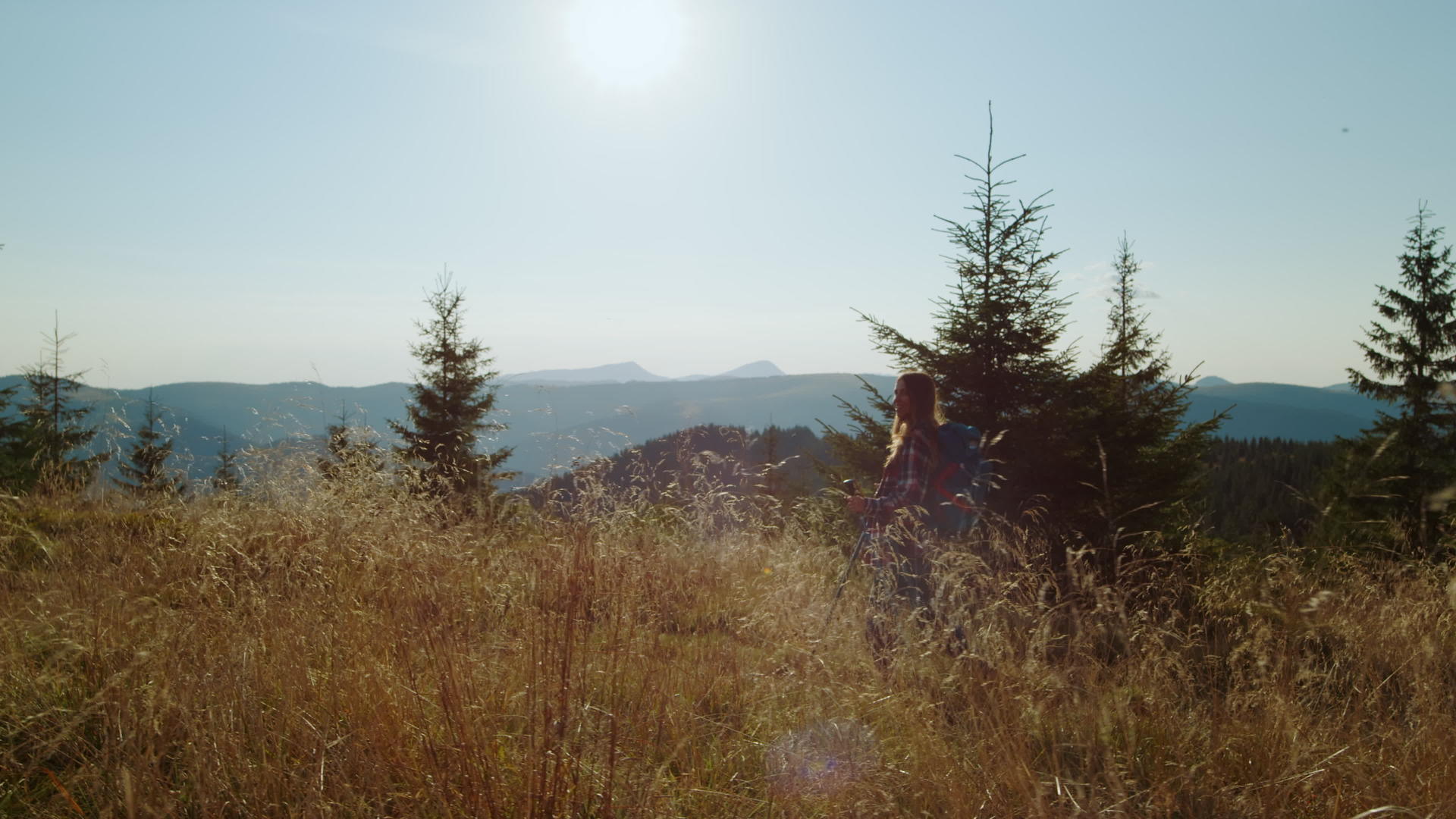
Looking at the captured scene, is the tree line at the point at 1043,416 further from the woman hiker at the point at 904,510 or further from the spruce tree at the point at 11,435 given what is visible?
the spruce tree at the point at 11,435

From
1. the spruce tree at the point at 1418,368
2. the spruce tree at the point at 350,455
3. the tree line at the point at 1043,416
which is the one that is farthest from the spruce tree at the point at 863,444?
the spruce tree at the point at 1418,368

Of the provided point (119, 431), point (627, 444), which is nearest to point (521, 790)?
point (627, 444)

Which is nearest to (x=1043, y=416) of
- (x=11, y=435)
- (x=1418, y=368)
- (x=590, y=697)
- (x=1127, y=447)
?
(x=1127, y=447)

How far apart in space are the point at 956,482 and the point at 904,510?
35.6 inches

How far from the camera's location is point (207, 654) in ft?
8.68

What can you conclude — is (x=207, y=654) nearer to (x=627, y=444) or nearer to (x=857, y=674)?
(x=857, y=674)

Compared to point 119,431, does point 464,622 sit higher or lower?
lower

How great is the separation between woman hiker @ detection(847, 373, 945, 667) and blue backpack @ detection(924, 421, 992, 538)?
3.1 inches

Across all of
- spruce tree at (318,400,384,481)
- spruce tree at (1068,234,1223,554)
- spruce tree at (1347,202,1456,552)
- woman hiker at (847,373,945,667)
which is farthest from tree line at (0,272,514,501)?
spruce tree at (1347,202,1456,552)

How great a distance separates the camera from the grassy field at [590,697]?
213cm

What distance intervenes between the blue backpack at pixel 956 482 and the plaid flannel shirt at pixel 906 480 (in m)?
0.09

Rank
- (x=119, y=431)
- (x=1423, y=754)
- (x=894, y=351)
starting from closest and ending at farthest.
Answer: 1. (x=1423, y=754)
2. (x=119, y=431)
3. (x=894, y=351)

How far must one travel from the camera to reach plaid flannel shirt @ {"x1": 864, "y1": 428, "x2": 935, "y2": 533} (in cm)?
448

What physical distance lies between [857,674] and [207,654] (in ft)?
8.30
